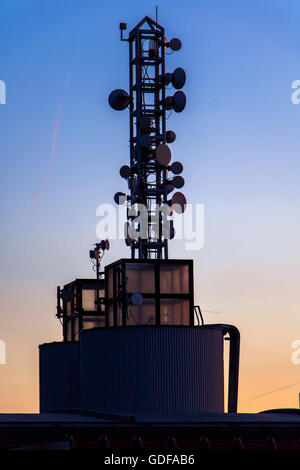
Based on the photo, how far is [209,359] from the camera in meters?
65.3

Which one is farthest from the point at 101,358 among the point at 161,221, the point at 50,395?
the point at 50,395

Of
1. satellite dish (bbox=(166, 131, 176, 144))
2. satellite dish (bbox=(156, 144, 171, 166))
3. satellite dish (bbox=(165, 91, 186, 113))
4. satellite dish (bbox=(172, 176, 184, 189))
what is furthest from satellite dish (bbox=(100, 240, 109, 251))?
satellite dish (bbox=(165, 91, 186, 113))

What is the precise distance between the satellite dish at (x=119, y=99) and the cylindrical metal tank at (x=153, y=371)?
54.3 ft

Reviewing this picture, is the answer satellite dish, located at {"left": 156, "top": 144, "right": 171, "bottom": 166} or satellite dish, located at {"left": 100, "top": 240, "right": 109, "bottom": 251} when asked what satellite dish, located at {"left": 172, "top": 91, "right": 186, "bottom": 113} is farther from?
satellite dish, located at {"left": 100, "top": 240, "right": 109, "bottom": 251}

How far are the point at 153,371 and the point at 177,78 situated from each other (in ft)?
66.4

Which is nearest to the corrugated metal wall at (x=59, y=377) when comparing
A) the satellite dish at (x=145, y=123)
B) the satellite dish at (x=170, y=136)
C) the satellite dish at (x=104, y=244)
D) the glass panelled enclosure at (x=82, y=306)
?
the glass panelled enclosure at (x=82, y=306)

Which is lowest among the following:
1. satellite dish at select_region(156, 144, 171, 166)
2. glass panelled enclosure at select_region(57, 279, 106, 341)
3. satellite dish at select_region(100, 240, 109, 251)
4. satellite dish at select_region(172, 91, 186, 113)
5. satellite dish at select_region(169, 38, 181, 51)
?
glass panelled enclosure at select_region(57, 279, 106, 341)

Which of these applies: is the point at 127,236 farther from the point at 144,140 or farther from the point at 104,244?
the point at 104,244

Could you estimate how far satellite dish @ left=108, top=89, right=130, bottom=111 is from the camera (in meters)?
74.5

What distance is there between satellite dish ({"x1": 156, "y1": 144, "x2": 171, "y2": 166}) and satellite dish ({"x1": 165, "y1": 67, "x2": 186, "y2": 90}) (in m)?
4.17

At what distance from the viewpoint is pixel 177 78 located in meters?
73.2

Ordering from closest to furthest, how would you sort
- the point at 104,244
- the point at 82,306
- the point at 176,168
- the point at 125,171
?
1. the point at 176,168
2. the point at 125,171
3. the point at 104,244
4. the point at 82,306

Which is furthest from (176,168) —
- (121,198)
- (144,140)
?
(121,198)
